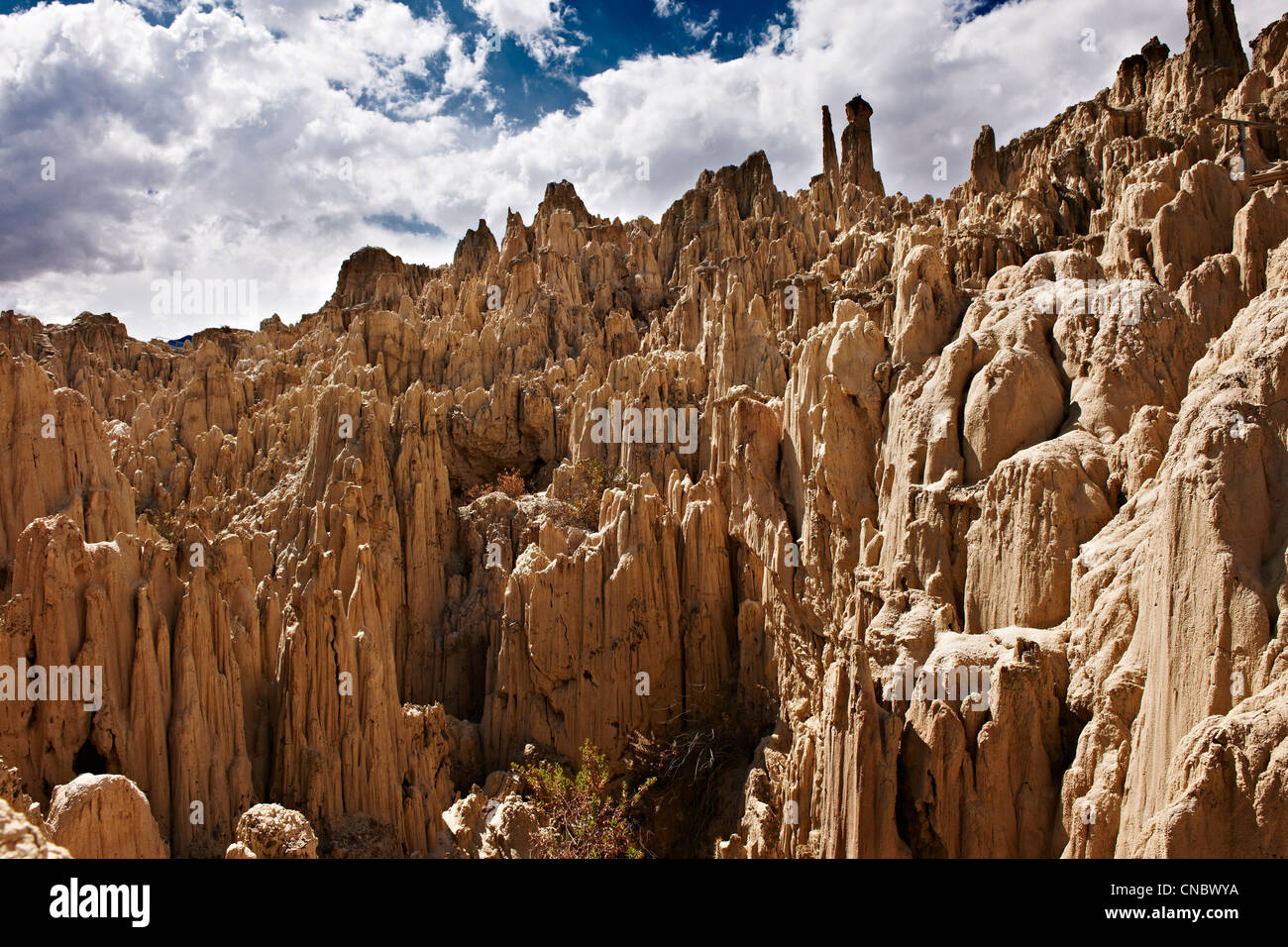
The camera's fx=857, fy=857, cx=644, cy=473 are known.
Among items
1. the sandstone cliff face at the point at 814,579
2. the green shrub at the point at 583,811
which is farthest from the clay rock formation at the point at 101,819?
the green shrub at the point at 583,811

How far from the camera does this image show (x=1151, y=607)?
10672mm

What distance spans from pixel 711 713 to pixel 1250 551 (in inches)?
720

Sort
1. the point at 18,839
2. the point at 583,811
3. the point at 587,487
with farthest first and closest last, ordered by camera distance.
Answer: the point at 587,487 < the point at 583,811 < the point at 18,839

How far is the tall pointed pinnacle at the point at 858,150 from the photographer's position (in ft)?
222

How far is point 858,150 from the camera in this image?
228ft

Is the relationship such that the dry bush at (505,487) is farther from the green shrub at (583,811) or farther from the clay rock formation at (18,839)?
the clay rock formation at (18,839)

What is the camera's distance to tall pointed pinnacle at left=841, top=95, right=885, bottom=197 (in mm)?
67750

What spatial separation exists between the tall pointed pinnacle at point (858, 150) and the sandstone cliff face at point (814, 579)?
2738 cm

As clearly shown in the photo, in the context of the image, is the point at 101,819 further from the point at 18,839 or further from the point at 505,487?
the point at 505,487

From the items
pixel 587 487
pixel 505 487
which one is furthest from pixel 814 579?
pixel 505 487

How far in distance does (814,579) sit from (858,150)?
186 feet

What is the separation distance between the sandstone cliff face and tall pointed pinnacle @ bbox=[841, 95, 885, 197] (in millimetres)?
27382

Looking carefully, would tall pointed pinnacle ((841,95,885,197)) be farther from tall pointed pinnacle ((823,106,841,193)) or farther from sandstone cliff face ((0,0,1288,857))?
sandstone cliff face ((0,0,1288,857))
